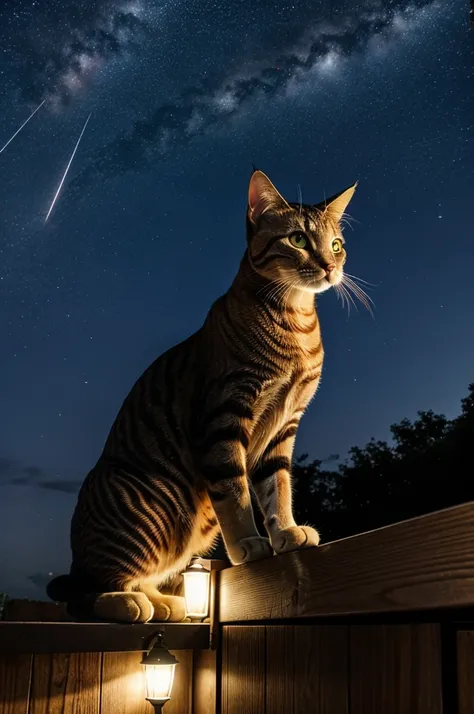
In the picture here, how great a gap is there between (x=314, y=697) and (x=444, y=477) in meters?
4.38

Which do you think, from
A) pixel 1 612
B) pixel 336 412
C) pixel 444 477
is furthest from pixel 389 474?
pixel 1 612

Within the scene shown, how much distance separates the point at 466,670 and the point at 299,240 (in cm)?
139

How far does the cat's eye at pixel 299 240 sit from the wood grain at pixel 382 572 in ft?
3.00

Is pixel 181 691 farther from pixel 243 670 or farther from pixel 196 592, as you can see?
pixel 243 670

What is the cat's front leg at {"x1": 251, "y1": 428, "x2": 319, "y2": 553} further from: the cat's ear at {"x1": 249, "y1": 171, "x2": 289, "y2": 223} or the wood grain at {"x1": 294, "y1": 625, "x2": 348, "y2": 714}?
the cat's ear at {"x1": 249, "y1": 171, "x2": 289, "y2": 223}

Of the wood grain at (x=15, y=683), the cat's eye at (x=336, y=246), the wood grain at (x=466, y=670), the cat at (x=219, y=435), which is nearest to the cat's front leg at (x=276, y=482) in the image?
the cat at (x=219, y=435)

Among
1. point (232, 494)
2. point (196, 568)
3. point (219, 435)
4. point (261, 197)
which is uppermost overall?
point (261, 197)

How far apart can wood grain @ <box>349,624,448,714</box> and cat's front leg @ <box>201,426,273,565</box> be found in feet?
2.23

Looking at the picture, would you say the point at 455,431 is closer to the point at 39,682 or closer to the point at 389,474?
the point at 389,474

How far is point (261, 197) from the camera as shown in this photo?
224 centimetres

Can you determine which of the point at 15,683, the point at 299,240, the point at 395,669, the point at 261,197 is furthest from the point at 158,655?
the point at 261,197

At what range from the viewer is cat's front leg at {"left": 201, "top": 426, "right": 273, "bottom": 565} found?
80.0 inches

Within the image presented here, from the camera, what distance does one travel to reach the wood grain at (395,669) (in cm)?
109

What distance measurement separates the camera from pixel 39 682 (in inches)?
93.0
